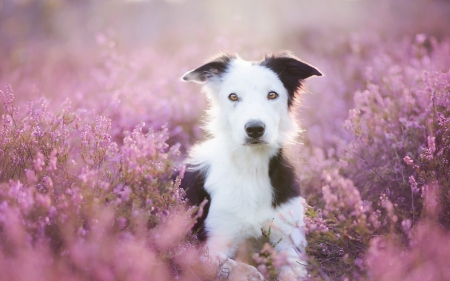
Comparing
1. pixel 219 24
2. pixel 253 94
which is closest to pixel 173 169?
pixel 253 94

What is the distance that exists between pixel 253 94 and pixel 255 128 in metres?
0.47

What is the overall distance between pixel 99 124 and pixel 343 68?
6.87 m

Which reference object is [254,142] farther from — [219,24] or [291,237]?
[219,24]

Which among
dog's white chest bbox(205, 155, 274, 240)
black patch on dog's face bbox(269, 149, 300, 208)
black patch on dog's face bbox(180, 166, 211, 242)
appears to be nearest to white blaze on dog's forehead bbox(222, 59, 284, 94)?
black patch on dog's face bbox(269, 149, 300, 208)

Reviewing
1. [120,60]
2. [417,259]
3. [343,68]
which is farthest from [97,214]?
[343,68]

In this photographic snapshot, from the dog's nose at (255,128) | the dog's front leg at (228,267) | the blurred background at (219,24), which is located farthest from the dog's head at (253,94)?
the blurred background at (219,24)

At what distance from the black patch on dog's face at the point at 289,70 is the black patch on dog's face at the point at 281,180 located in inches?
25.4

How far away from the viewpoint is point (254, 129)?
358cm

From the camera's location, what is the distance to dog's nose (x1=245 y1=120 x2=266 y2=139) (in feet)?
11.7

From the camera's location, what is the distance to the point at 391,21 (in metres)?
12.0

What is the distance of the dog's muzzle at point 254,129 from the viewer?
11.7ft

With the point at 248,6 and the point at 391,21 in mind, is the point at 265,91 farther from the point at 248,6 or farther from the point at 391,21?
the point at 248,6

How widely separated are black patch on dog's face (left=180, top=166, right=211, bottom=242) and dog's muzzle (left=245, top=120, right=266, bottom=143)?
76 centimetres

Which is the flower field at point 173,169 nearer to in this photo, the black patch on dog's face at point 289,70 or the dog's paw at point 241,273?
the dog's paw at point 241,273
